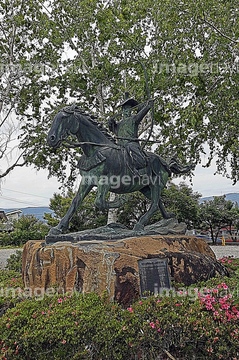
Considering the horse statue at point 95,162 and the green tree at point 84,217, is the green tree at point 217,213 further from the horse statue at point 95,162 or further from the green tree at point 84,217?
the horse statue at point 95,162

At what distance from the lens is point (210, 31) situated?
35.4 feet

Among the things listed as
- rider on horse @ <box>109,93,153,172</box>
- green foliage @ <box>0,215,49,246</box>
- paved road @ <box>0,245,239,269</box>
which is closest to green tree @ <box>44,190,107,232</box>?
green foliage @ <box>0,215,49,246</box>

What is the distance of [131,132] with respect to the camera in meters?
6.19

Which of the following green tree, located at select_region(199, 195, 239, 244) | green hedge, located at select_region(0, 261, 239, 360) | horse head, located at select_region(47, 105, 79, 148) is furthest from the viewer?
green tree, located at select_region(199, 195, 239, 244)

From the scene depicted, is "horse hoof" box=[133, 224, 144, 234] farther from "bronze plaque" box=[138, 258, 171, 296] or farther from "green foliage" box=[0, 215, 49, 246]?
"green foliage" box=[0, 215, 49, 246]

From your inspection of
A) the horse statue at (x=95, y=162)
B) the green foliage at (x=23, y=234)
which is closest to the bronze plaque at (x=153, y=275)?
the horse statue at (x=95, y=162)

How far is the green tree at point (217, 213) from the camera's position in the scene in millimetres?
21641

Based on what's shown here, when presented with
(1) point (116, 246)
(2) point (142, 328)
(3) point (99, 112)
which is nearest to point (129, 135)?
(1) point (116, 246)

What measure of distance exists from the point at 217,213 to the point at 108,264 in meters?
18.0

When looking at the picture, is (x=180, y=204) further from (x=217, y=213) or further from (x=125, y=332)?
(x=125, y=332)

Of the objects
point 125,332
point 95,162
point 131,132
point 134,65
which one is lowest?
point 125,332

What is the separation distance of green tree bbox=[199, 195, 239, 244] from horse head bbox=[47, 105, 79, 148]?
16.2 meters

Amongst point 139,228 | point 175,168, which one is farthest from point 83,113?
point 175,168

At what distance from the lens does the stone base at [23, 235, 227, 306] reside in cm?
473
